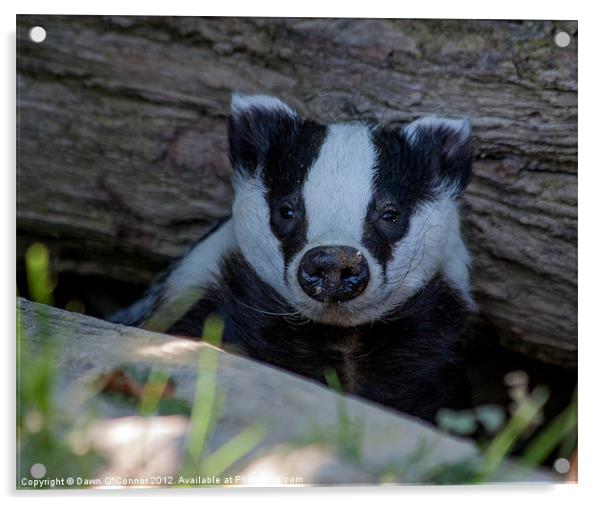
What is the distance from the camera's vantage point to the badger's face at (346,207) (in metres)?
→ 2.22

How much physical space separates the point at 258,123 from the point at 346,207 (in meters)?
0.37

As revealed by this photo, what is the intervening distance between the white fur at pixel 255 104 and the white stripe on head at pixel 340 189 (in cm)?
14

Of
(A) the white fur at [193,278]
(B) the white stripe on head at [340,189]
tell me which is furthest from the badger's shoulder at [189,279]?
(B) the white stripe on head at [340,189]

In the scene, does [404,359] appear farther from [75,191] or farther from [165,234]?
[75,191]

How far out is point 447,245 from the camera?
2492 millimetres

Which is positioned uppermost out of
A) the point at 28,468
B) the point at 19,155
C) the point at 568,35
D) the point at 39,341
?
the point at 568,35

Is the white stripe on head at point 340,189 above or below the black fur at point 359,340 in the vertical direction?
above

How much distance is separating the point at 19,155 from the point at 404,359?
3.57ft

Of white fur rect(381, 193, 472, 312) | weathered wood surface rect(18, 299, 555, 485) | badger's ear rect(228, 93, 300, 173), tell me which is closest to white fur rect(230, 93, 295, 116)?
badger's ear rect(228, 93, 300, 173)

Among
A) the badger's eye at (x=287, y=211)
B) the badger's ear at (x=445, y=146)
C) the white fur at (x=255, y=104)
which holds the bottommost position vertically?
the badger's eye at (x=287, y=211)

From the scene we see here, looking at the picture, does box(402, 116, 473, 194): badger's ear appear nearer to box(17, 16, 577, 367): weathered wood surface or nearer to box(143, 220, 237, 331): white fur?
box(17, 16, 577, 367): weathered wood surface

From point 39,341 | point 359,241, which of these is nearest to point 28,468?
point 39,341

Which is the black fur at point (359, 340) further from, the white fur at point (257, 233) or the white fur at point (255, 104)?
the white fur at point (255, 104)

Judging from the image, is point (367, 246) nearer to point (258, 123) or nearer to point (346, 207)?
point (346, 207)
